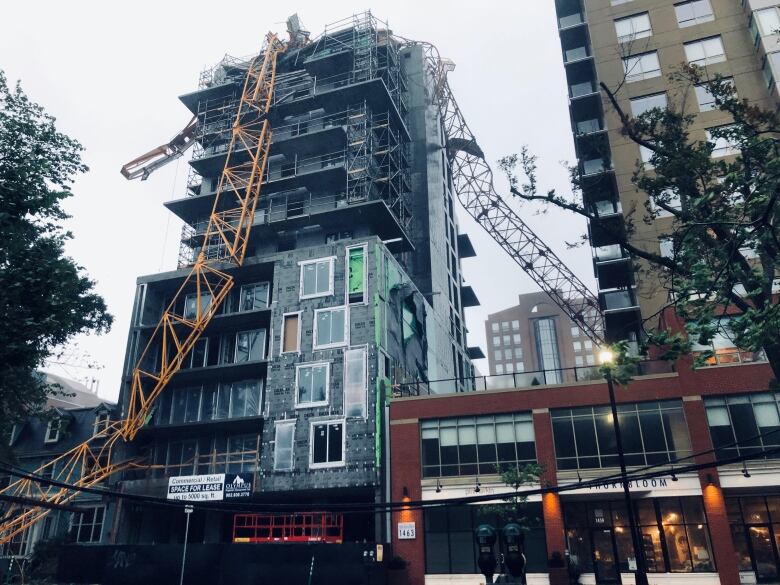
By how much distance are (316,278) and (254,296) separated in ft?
21.9

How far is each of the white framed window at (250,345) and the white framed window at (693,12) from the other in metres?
39.9

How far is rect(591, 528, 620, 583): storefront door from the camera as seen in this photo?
1261 inches

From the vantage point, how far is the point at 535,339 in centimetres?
14175

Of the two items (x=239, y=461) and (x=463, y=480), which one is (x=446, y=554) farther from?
(x=239, y=461)

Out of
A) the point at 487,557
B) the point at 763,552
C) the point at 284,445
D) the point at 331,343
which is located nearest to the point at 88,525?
the point at 284,445

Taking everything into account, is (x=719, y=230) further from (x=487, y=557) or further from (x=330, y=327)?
(x=330, y=327)

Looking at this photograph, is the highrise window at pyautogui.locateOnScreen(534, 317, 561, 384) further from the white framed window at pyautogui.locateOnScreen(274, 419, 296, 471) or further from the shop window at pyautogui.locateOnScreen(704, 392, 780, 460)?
the white framed window at pyautogui.locateOnScreen(274, 419, 296, 471)

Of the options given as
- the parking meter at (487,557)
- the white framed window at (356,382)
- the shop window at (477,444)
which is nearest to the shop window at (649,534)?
the shop window at (477,444)

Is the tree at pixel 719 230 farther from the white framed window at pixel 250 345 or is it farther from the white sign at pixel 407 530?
the white framed window at pixel 250 345

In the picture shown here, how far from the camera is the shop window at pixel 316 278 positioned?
4134cm

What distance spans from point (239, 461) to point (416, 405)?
39.5ft

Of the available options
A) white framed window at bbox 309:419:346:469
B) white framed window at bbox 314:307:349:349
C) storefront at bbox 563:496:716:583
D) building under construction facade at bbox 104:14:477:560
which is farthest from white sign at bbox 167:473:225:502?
storefront at bbox 563:496:716:583

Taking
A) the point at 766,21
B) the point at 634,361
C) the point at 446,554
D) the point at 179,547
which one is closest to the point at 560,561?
the point at 446,554

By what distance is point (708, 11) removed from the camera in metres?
47.3
